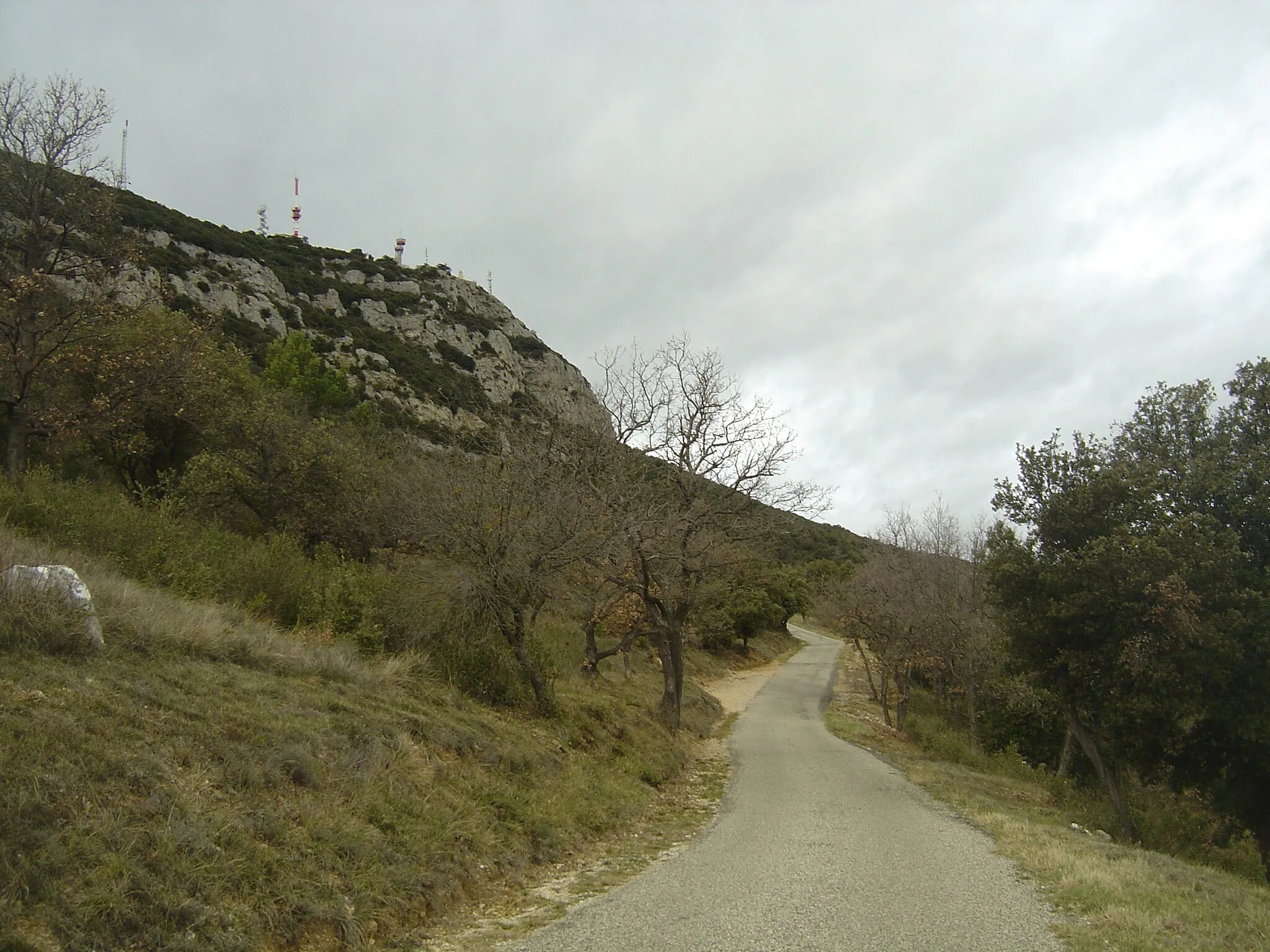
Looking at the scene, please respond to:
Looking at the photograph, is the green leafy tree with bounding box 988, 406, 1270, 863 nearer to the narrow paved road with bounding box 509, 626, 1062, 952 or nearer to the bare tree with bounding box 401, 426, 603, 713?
the narrow paved road with bounding box 509, 626, 1062, 952

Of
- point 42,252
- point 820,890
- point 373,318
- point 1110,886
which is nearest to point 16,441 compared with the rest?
point 42,252

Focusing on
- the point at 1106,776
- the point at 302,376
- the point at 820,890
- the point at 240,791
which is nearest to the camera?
the point at 240,791

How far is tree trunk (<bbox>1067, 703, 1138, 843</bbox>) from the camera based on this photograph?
17.2 m

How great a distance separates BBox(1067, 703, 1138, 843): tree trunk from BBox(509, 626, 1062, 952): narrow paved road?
18.5 feet

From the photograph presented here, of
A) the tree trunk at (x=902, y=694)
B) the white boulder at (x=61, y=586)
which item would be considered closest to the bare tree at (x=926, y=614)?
the tree trunk at (x=902, y=694)

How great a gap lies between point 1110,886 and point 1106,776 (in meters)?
11.1

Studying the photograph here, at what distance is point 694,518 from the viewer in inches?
746

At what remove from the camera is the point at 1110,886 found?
8.41m

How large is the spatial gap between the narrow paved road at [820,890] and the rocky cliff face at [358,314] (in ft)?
66.1

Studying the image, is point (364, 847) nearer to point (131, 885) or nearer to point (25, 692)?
point (131, 885)

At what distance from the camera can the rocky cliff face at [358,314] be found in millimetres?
56469

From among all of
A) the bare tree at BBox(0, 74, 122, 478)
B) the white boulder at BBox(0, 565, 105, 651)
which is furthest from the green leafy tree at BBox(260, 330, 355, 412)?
the white boulder at BBox(0, 565, 105, 651)

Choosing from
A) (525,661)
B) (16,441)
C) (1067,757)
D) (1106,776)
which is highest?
(16,441)

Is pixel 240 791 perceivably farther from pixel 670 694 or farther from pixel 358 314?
pixel 358 314
